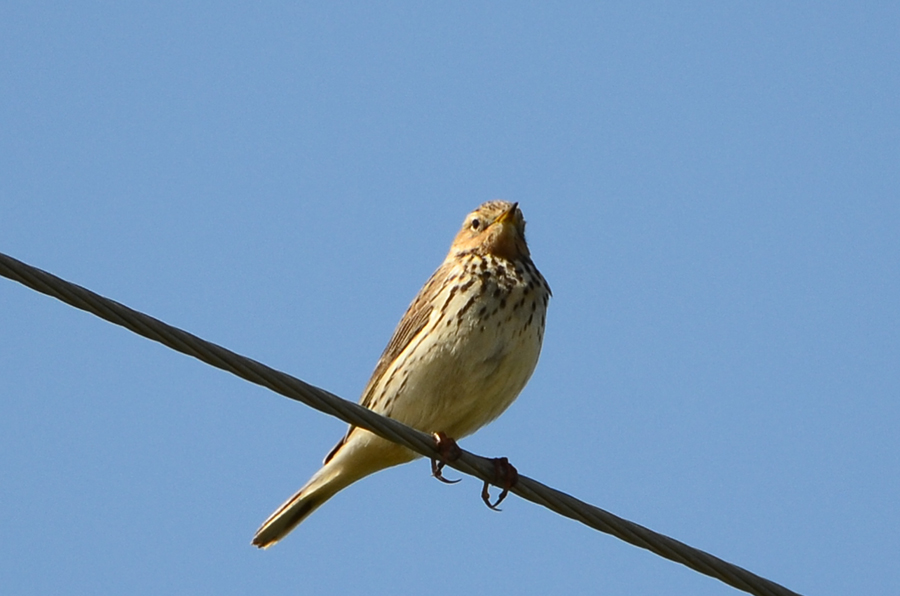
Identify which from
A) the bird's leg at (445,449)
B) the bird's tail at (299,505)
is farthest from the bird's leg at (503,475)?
the bird's tail at (299,505)

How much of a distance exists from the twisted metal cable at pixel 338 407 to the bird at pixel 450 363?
1.80m

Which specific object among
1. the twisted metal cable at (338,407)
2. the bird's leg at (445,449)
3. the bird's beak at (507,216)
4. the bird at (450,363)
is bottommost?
the twisted metal cable at (338,407)

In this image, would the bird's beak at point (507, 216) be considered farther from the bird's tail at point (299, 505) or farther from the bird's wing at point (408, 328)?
the bird's tail at point (299, 505)

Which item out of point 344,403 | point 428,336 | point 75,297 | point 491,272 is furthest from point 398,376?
point 75,297

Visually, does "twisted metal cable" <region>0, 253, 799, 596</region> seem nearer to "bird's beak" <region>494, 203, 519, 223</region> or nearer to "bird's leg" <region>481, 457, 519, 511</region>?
"bird's leg" <region>481, 457, 519, 511</region>

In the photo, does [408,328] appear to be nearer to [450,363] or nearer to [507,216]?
[450,363]

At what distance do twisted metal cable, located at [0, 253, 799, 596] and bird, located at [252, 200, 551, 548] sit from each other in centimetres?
180

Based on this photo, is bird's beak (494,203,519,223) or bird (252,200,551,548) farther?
bird's beak (494,203,519,223)

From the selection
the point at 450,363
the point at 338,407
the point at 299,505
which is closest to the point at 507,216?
the point at 450,363

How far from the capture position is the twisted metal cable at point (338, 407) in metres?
5.83

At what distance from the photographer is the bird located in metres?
9.19

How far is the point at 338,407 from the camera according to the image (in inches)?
254

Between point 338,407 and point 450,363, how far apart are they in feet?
9.02

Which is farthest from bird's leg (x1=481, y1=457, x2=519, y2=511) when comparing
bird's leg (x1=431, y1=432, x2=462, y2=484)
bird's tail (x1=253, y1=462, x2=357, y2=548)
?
bird's tail (x1=253, y1=462, x2=357, y2=548)
